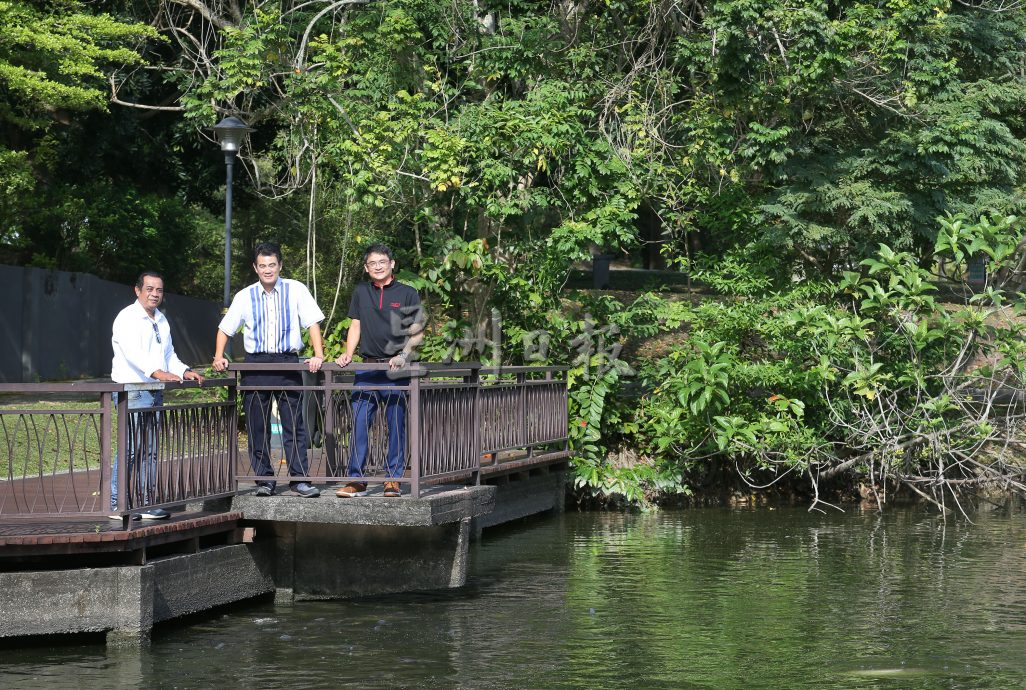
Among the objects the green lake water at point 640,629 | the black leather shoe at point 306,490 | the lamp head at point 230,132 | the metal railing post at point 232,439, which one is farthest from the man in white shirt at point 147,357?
the lamp head at point 230,132

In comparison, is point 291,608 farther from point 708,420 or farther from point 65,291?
point 65,291

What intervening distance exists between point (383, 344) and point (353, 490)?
1.20m

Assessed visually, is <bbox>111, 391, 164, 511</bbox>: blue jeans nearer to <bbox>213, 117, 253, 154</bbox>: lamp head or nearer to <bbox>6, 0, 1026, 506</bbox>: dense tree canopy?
<bbox>6, 0, 1026, 506</bbox>: dense tree canopy

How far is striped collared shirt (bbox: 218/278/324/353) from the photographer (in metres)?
11.0

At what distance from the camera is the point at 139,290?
10.4m

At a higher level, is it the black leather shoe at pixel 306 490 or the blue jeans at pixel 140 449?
the blue jeans at pixel 140 449

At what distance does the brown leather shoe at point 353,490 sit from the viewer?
11.1m

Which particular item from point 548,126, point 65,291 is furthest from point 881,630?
point 65,291

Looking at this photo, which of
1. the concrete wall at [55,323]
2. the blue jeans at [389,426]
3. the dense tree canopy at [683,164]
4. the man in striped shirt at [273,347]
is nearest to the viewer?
the man in striped shirt at [273,347]

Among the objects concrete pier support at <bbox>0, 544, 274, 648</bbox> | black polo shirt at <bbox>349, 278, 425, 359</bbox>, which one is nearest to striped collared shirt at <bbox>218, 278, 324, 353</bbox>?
black polo shirt at <bbox>349, 278, 425, 359</bbox>

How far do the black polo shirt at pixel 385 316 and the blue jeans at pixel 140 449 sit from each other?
191cm

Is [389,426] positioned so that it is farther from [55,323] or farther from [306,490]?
[55,323]

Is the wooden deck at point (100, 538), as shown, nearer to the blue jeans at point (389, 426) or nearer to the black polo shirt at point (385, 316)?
the blue jeans at point (389, 426)

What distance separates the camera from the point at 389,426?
11242 mm
